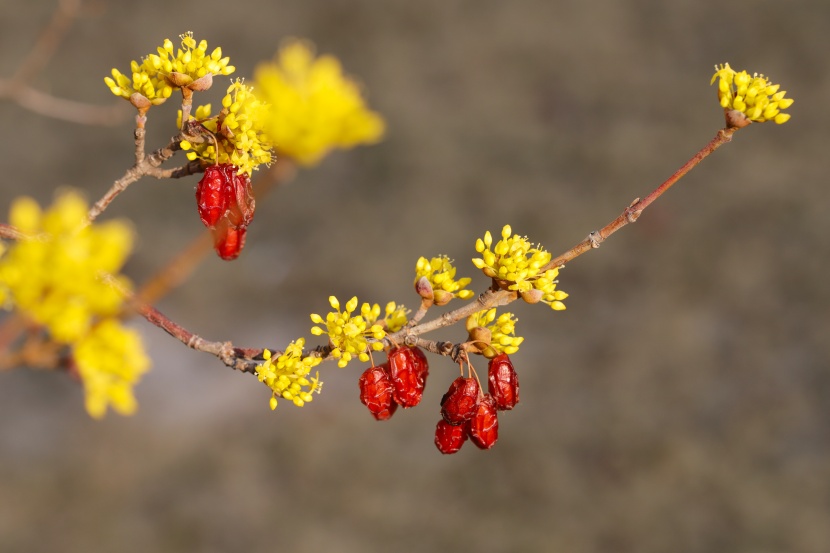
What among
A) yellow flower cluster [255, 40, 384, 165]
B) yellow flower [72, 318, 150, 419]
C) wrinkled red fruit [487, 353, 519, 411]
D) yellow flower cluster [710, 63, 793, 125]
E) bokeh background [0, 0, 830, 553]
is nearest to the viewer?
yellow flower cluster [255, 40, 384, 165]

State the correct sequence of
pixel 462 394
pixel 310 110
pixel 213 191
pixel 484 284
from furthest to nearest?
pixel 484 284
pixel 462 394
pixel 213 191
pixel 310 110

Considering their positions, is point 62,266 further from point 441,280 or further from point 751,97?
point 751,97

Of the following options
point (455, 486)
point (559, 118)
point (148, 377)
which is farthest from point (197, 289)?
point (559, 118)

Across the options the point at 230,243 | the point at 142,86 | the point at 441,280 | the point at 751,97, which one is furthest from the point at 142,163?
the point at 751,97

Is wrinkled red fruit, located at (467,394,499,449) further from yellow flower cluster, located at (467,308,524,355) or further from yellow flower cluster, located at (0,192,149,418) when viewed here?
yellow flower cluster, located at (0,192,149,418)

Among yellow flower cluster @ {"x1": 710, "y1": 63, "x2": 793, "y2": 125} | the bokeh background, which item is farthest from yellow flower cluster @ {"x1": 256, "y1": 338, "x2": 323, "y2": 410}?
the bokeh background

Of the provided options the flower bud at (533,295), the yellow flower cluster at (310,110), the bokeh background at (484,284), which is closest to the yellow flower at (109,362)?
the yellow flower cluster at (310,110)
